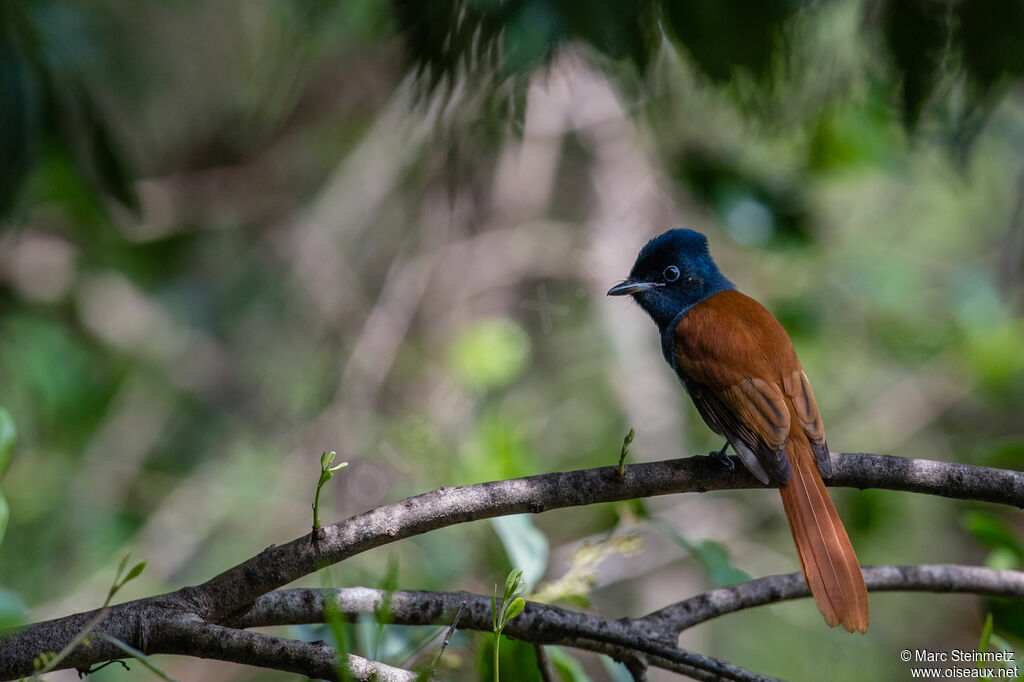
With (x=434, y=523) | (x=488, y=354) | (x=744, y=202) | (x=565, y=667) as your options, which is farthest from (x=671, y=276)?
(x=434, y=523)

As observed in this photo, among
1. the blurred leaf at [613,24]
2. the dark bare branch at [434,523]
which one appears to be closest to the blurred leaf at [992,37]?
the blurred leaf at [613,24]

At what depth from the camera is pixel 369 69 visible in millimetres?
5312

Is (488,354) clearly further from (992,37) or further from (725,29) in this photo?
(992,37)

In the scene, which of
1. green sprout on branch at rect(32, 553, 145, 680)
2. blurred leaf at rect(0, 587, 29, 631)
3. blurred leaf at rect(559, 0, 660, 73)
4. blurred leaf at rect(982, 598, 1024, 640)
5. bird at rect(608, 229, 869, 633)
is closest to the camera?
green sprout on branch at rect(32, 553, 145, 680)

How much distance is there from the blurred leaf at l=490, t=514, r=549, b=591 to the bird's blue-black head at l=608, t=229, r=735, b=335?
1.31 m

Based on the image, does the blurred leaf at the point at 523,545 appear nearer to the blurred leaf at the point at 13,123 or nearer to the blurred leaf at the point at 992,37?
the blurred leaf at the point at 992,37

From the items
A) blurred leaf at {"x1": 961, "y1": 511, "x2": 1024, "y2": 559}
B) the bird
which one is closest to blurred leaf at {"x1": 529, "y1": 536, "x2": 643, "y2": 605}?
the bird

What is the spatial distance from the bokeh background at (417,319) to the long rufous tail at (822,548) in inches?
35.4

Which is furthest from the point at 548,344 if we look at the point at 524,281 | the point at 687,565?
the point at 687,565

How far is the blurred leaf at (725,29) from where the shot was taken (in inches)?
72.3

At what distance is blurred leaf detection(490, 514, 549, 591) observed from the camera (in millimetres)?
2192

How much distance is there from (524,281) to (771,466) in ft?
10.2

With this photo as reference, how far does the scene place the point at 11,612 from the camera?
160 cm

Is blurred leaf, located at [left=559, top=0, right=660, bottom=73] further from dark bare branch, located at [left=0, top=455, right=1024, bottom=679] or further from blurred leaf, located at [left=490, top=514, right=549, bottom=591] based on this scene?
blurred leaf, located at [left=490, top=514, right=549, bottom=591]
